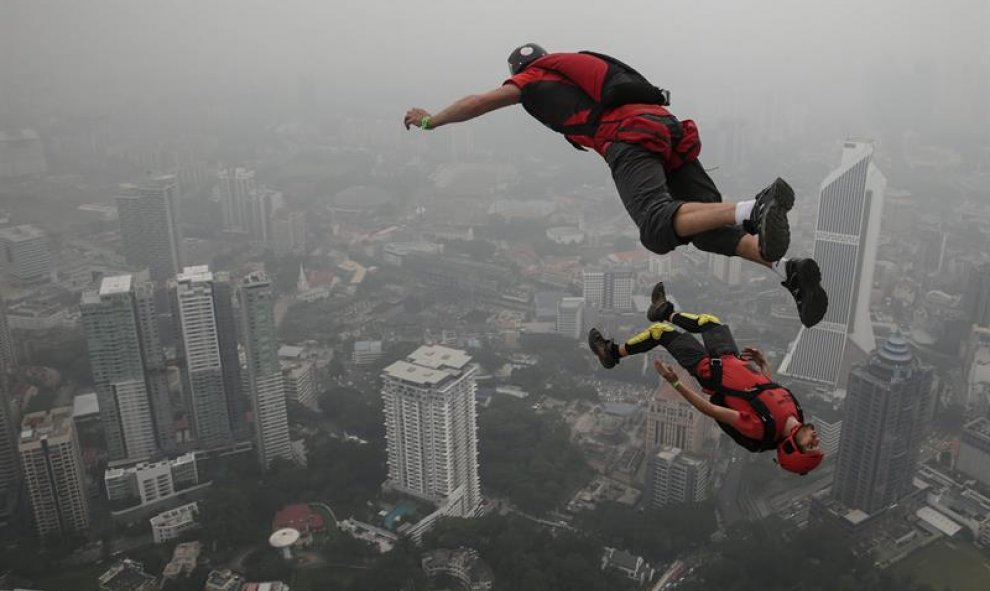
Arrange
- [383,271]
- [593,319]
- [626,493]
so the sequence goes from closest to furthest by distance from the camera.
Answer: [626,493], [593,319], [383,271]

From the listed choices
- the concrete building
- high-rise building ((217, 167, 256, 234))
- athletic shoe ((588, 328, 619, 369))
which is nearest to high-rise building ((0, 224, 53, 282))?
high-rise building ((217, 167, 256, 234))

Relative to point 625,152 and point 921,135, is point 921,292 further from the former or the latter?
point 625,152

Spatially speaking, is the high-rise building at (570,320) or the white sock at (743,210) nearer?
the white sock at (743,210)

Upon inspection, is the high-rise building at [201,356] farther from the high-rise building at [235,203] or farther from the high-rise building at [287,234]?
the high-rise building at [235,203]

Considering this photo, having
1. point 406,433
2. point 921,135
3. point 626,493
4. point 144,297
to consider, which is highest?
point 921,135

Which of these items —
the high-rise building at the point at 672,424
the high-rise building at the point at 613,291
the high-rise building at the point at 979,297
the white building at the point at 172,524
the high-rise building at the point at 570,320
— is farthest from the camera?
the high-rise building at the point at 613,291

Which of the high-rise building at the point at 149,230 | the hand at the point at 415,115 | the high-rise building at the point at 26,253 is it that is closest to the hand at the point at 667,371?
the hand at the point at 415,115

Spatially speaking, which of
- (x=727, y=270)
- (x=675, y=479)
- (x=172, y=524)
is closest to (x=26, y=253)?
(x=172, y=524)

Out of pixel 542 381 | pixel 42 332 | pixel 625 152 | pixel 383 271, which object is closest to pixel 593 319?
pixel 542 381
